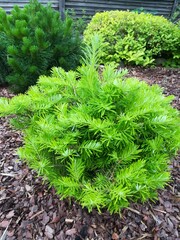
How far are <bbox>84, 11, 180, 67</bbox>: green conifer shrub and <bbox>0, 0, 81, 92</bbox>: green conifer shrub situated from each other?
145 cm

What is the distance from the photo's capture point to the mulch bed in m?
1.40

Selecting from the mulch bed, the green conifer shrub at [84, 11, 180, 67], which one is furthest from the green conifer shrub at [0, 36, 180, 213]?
the green conifer shrub at [84, 11, 180, 67]

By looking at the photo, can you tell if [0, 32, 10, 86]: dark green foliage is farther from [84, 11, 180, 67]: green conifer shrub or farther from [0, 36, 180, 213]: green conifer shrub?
[0, 36, 180, 213]: green conifer shrub

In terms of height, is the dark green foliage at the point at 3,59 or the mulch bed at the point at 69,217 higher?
the dark green foliage at the point at 3,59

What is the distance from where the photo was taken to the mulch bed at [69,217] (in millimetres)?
1402

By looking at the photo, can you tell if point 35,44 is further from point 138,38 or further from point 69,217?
point 138,38

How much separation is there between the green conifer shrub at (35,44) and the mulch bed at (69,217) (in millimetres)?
1496

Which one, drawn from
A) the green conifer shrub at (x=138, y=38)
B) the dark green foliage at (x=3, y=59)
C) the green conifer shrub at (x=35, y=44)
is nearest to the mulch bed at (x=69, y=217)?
the green conifer shrub at (x=35, y=44)

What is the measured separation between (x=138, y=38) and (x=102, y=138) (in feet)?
12.8

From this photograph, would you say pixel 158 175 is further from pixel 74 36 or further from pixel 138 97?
pixel 74 36

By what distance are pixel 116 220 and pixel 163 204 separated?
0.38 meters

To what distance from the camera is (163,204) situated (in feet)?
5.24

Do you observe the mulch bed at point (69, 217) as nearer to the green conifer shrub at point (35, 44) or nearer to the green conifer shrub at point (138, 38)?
the green conifer shrub at point (35, 44)

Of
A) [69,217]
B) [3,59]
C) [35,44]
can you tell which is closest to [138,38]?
[35,44]
